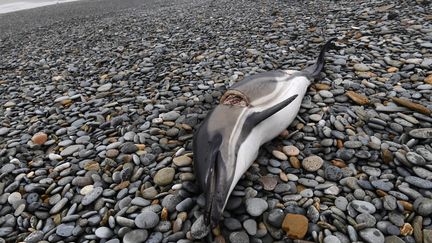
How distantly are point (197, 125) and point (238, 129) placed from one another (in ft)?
3.91

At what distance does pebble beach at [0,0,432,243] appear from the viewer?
3.13 metres

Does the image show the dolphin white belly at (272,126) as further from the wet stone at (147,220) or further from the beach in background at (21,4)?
the beach in background at (21,4)

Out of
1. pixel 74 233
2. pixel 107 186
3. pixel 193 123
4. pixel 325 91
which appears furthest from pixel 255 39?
pixel 74 233

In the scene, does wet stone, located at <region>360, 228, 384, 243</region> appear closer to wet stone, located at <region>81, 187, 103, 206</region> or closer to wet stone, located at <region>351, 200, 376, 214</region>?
wet stone, located at <region>351, 200, 376, 214</region>

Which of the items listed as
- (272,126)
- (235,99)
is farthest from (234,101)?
(272,126)

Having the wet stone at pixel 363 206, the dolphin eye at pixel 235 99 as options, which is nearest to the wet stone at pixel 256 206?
the wet stone at pixel 363 206

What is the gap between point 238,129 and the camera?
11.8 ft

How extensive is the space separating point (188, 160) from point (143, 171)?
571mm

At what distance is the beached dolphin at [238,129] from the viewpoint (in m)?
3.02

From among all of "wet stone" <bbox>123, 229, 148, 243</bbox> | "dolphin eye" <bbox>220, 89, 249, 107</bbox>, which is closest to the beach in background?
"dolphin eye" <bbox>220, 89, 249, 107</bbox>

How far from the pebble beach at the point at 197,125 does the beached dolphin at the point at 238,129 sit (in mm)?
256

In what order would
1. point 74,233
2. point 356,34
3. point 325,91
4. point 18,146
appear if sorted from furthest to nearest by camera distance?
point 356,34 < point 325,91 < point 18,146 < point 74,233

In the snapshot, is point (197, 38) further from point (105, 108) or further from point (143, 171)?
point (143, 171)

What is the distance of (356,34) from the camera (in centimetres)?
716
